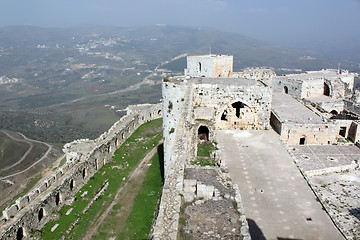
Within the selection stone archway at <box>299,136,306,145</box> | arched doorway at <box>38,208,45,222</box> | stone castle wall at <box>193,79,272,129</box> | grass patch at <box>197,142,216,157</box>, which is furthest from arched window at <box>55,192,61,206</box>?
stone archway at <box>299,136,306,145</box>

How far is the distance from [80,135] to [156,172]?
138ft

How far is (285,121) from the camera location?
21906 mm

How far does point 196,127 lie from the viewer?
19.2 meters

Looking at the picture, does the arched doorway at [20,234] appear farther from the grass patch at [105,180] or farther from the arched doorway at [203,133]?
the arched doorway at [203,133]

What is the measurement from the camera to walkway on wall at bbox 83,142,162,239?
1820cm

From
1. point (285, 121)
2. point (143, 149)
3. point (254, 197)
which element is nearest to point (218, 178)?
point (254, 197)

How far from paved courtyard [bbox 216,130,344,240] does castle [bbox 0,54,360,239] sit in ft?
5.55

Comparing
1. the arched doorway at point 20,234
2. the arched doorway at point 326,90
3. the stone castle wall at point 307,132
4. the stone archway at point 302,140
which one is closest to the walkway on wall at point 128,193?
the arched doorway at point 20,234

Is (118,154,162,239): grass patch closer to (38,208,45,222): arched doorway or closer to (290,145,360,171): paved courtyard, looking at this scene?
(38,208,45,222): arched doorway

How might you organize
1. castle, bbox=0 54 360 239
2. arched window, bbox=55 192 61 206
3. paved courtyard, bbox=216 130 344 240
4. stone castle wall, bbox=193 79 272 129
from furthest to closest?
stone castle wall, bbox=193 79 272 129 → arched window, bbox=55 192 61 206 → castle, bbox=0 54 360 239 → paved courtyard, bbox=216 130 344 240

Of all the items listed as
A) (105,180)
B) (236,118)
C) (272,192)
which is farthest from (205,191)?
(105,180)

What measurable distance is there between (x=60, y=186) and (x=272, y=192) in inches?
540

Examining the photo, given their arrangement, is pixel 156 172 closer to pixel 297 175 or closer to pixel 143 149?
pixel 143 149

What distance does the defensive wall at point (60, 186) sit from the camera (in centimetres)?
1670
